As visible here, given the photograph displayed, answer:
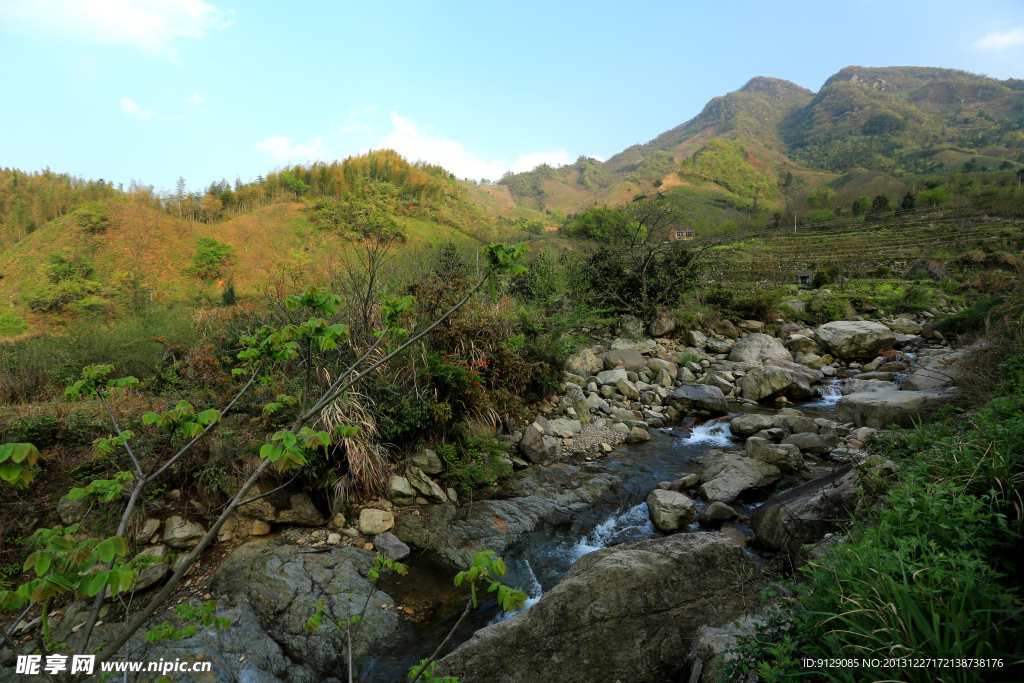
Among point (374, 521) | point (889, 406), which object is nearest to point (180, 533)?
point (374, 521)

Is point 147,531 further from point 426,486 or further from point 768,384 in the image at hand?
point 768,384

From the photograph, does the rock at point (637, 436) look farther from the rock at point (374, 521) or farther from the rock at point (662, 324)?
the rock at point (662, 324)

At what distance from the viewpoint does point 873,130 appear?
2389 inches

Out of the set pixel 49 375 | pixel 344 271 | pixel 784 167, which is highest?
pixel 784 167

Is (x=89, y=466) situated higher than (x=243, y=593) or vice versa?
(x=89, y=466)

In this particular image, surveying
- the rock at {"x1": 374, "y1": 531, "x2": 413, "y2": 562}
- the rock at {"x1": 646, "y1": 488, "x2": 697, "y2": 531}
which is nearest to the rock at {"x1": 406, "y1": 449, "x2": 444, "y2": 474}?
the rock at {"x1": 374, "y1": 531, "x2": 413, "y2": 562}

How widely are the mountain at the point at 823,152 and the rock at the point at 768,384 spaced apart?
2600 centimetres

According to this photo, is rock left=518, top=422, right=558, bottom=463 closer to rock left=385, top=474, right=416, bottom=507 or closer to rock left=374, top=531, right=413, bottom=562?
rock left=385, top=474, right=416, bottom=507

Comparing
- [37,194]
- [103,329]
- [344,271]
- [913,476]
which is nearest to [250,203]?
[37,194]

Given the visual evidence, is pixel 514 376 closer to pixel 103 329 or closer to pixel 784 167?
pixel 103 329

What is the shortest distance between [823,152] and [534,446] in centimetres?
7833

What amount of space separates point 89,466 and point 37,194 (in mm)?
15694

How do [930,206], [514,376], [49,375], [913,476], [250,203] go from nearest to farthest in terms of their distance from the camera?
[913,476], [49,375], [514,376], [250,203], [930,206]

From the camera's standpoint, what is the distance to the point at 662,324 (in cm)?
1208
